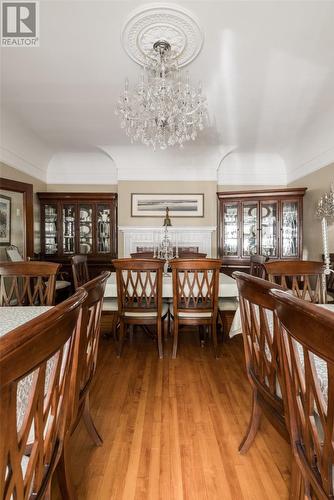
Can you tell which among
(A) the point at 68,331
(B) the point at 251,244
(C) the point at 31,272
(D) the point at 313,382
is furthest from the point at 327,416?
(B) the point at 251,244

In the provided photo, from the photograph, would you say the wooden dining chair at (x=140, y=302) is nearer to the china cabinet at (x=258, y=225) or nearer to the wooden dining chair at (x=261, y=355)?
the wooden dining chair at (x=261, y=355)

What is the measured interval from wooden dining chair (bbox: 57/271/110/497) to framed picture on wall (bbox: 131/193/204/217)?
12.2 ft

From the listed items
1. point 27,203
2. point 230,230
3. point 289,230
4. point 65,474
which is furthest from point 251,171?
point 65,474

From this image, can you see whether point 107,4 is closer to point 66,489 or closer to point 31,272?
point 31,272

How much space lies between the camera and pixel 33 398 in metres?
0.60

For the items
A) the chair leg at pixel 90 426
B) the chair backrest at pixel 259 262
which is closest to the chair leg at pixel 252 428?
the chair leg at pixel 90 426

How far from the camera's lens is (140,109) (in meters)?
2.59

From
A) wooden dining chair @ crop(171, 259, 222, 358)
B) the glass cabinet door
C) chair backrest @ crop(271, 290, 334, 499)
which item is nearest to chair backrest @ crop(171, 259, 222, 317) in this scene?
wooden dining chair @ crop(171, 259, 222, 358)

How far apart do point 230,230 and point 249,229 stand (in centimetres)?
33

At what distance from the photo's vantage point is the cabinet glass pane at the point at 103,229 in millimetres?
5020

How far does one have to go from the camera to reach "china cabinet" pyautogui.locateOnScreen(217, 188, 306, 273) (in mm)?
4531

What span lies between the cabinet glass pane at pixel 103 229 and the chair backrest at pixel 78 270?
1.93m

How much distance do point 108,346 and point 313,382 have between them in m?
2.44

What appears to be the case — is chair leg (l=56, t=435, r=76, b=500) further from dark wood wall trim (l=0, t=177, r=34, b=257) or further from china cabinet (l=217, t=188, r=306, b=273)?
china cabinet (l=217, t=188, r=306, b=273)
